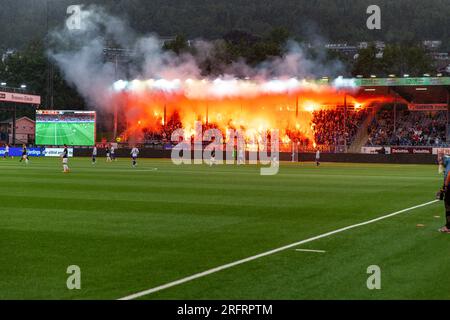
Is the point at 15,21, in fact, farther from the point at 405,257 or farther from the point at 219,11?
the point at 405,257

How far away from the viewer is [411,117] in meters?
73.6

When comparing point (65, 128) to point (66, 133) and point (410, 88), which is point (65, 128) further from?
point (410, 88)

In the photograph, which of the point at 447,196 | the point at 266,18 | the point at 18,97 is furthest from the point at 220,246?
the point at 266,18

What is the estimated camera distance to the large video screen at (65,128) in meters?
71.4

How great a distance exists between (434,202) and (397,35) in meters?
140

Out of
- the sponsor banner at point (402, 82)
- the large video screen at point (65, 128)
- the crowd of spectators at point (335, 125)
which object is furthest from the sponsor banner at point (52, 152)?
the sponsor banner at point (402, 82)

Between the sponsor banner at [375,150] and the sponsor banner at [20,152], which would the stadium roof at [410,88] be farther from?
the sponsor banner at [20,152]

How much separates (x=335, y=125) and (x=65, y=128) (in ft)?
104

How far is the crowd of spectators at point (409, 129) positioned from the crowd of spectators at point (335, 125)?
6.52 feet

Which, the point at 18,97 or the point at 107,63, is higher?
the point at 107,63

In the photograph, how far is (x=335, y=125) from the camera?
73.6 metres

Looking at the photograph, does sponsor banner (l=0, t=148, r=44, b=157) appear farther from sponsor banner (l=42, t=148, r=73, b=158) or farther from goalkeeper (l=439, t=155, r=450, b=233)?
goalkeeper (l=439, t=155, r=450, b=233)
